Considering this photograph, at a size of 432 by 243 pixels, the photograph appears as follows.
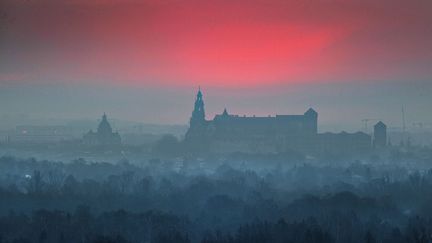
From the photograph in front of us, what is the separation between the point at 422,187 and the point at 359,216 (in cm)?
2868

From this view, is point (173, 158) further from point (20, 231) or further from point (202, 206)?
point (20, 231)

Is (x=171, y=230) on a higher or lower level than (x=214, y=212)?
lower

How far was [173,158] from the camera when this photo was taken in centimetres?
19000

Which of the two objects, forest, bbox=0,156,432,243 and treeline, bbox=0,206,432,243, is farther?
forest, bbox=0,156,432,243

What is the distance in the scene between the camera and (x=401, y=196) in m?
86.4

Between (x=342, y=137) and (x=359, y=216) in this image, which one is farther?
(x=342, y=137)

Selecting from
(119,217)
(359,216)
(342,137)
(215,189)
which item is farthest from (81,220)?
(342,137)

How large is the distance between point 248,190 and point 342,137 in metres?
108

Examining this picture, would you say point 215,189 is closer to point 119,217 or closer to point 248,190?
point 248,190

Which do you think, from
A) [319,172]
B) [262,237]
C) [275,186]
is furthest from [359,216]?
[319,172]

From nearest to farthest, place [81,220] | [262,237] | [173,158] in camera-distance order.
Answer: [262,237], [81,220], [173,158]

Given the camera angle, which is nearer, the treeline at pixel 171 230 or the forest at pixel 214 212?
the treeline at pixel 171 230

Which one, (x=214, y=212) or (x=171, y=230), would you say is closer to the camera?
(x=171, y=230)

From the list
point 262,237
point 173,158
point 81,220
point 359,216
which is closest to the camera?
point 262,237
